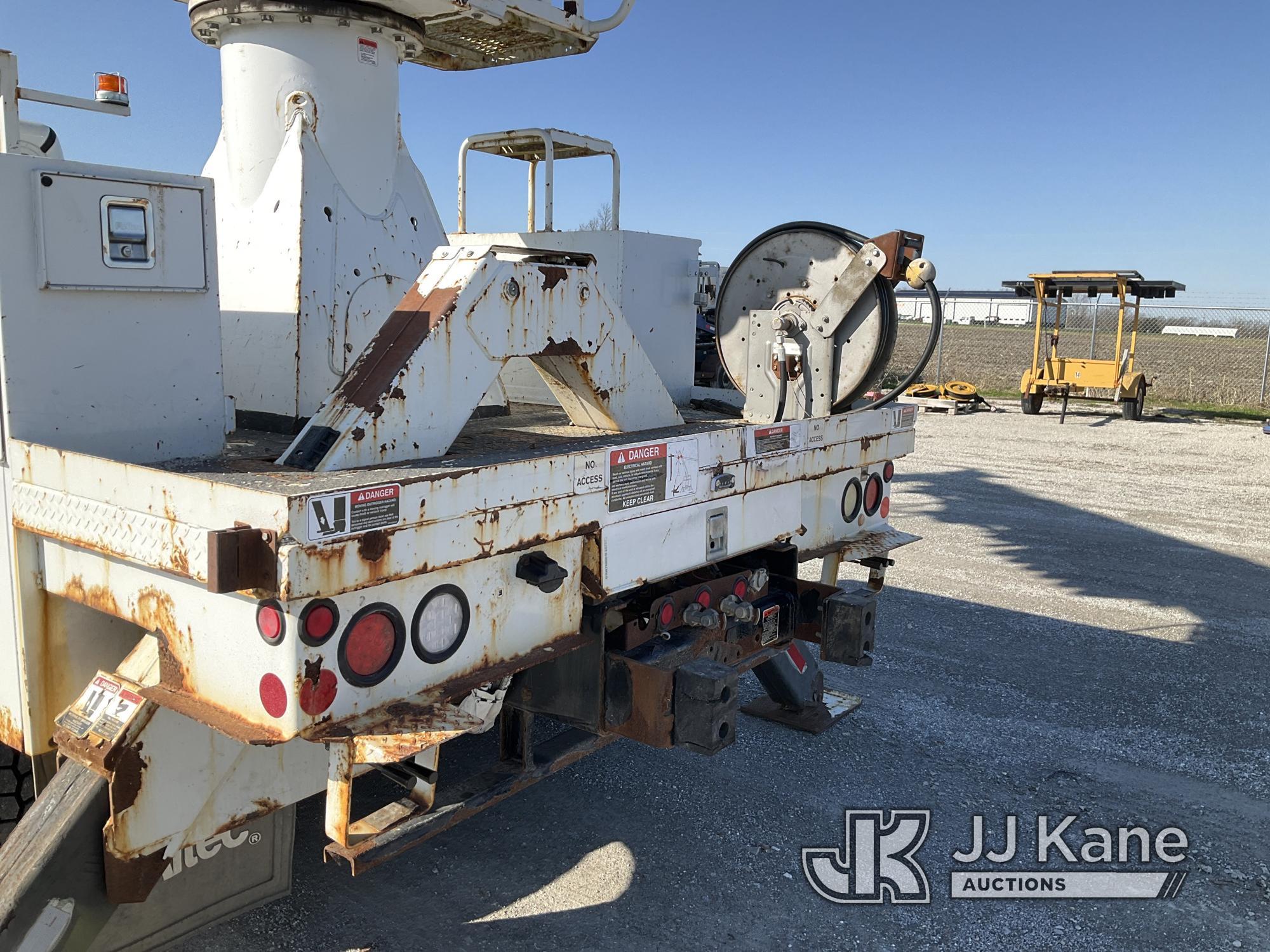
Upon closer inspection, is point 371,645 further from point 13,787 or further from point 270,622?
point 13,787

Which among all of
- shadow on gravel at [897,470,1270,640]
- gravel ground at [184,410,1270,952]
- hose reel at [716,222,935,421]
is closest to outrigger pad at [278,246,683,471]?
hose reel at [716,222,935,421]

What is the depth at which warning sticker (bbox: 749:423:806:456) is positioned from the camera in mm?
3402

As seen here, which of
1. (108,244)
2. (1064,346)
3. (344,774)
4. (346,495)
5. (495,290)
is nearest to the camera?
(346,495)

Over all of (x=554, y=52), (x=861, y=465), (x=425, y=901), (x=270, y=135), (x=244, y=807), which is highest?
(x=554, y=52)

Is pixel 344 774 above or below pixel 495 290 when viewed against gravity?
below

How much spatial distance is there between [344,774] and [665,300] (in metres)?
2.91

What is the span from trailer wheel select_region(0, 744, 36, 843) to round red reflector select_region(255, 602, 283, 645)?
1.31 metres

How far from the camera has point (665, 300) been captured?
4676 millimetres

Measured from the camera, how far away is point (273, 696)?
221 cm

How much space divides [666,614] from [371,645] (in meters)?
1.20

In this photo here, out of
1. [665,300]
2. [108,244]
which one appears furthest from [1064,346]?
[108,244]

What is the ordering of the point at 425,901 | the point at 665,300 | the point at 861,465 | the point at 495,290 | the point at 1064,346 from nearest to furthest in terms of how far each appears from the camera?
the point at 495,290
the point at 425,901
the point at 861,465
the point at 665,300
the point at 1064,346

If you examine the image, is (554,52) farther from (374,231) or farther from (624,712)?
(624,712)

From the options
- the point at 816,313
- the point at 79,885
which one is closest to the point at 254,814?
the point at 79,885
